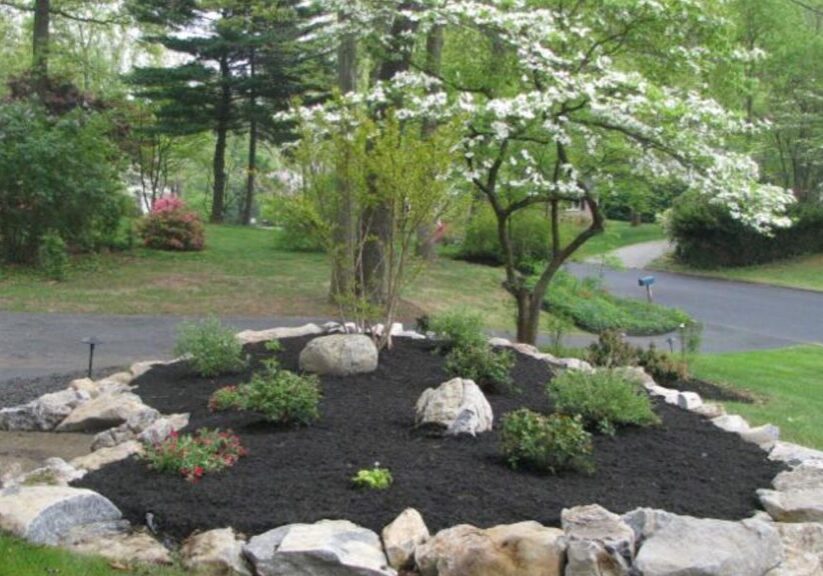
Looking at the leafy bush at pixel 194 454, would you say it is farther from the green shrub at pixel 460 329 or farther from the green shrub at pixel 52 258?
the green shrub at pixel 52 258

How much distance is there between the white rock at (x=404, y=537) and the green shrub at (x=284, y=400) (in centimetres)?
163

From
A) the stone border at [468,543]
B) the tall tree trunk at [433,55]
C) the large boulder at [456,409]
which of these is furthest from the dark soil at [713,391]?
the stone border at [468,543]

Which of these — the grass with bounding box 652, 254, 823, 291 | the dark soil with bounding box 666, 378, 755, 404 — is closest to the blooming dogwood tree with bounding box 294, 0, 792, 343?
the dark soil with bounding box 666, 378, 755, 404

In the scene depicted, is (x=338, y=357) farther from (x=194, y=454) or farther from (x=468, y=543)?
(x=468, y=543)

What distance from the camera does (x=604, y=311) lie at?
16.5 metres

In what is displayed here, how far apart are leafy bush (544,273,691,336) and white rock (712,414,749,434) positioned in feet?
25.8

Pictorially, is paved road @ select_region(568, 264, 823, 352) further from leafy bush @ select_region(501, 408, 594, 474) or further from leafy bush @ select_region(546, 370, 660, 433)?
leafy bush @ select_region(501, 408, 594, 474)

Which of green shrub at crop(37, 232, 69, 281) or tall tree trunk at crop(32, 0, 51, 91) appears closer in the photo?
green shrub at crop(37, 232, 69, 281)

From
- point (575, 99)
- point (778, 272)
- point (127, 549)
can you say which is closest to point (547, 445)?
point (127, 549)

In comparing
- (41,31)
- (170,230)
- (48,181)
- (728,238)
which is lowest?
(170,230)

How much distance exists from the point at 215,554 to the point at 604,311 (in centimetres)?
1315

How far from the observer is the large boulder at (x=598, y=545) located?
3.91 meters

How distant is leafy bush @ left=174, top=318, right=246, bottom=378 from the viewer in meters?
7.61

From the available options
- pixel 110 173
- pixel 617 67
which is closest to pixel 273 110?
pixel 110 173
